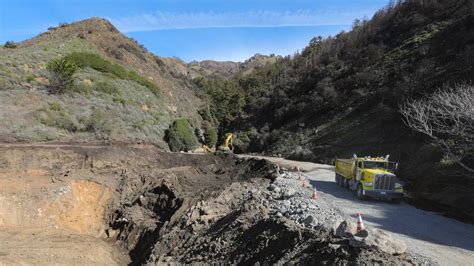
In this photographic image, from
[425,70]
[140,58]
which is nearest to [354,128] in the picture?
[425,70]

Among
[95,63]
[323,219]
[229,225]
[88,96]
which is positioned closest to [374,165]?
[323,219]

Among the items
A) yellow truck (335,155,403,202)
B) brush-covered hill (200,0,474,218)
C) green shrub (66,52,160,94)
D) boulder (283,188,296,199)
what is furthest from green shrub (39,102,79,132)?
brush-covered hill (200,0,474,218)

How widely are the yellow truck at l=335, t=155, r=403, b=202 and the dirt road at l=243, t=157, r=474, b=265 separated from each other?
0.42 metres

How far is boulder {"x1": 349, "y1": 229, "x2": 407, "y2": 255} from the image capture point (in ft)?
28.0

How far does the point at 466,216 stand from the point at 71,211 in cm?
1760

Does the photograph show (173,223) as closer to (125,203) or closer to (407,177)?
(125,203)

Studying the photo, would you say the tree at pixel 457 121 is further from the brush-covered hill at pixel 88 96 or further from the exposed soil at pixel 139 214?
the brush-covered hill at pixel 88 96

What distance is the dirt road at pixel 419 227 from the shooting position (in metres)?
10.3

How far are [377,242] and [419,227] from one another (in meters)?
5.68

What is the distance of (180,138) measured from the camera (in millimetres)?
42969

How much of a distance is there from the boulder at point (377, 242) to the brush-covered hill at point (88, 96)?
80.0 feet

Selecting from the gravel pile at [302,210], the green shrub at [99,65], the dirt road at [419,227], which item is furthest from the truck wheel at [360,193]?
the green shrub at [99,65]

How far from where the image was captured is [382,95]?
143 feet

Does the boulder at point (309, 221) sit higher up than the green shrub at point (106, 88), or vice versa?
the green shrub at point (106, 88)
